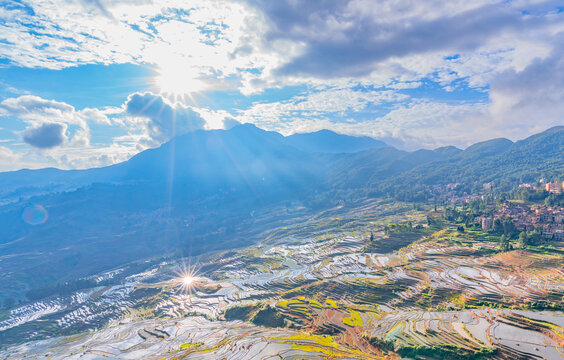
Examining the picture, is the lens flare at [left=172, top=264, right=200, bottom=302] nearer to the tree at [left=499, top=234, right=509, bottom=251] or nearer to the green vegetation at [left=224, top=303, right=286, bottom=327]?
the green vegetation at [left=224, top=303, right=286, bottom=327]

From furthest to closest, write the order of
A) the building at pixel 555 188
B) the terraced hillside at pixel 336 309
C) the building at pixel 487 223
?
the building at pixel 555 188, the building at pixel 487 223, the terraced hillside at pixel 336 309

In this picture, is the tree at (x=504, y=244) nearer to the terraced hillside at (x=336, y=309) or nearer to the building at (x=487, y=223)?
the terraced hillside at (x=336, y=309)

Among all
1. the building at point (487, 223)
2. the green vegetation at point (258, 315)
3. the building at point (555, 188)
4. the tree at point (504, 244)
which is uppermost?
the building at point (555, 188)

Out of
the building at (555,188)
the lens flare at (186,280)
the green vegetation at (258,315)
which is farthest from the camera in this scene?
the building at (555,188)

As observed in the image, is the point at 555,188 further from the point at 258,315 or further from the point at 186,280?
the point at 186,280

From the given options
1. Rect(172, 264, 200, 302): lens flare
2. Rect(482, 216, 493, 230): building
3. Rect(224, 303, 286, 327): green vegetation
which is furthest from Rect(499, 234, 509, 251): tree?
Rect(172, 264, 200, 302): lens flare

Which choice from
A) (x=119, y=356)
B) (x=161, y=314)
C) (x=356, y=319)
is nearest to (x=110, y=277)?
(x=161, y=314)

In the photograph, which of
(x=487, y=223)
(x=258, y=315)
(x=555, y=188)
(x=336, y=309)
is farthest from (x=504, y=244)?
(x=555, y=188)

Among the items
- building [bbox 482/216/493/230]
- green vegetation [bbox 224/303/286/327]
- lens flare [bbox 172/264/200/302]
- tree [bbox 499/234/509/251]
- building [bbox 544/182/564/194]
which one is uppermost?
building [bbox 544/182/564/194]

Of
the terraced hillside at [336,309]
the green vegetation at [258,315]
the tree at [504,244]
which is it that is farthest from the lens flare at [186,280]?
the tree at [504,244]

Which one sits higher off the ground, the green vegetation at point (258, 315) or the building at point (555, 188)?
the building at point (555, 188)

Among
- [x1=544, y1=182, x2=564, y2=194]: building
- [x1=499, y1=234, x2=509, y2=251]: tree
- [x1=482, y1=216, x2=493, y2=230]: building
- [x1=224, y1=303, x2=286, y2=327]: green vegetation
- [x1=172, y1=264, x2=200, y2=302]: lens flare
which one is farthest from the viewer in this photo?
[x1=544, y1=182, x2=564, y2=194]: building
